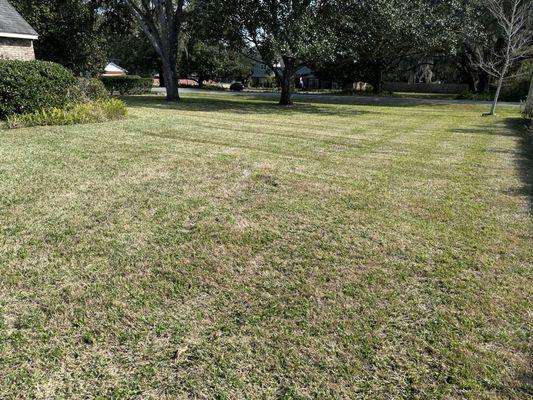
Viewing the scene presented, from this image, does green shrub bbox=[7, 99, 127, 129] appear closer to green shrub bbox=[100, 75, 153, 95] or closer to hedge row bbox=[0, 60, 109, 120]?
hedge row bbox=[0, 60, 109, 120]

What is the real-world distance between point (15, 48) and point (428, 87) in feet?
146

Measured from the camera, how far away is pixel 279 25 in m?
17.1

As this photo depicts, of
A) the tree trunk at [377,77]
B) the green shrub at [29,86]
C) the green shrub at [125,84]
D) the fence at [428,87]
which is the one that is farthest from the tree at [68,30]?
the fence at [428,87]

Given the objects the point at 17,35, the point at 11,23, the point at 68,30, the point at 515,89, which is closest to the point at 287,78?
the point at 17,35

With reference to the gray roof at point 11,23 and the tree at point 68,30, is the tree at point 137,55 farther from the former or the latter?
the gray roof at point 11,23

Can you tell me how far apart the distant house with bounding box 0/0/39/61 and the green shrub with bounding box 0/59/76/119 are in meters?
7.60

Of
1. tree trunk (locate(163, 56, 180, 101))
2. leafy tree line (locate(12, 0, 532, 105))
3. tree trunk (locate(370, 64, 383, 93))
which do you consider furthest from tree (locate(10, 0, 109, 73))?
tree trunk (locate(370, 64, 383, 93))

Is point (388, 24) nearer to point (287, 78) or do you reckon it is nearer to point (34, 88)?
point (287, 78)

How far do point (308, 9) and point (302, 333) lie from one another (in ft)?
57.0

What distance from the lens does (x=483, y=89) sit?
112 feet

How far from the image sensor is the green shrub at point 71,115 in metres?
9.41

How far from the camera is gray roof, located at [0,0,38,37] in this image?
16.0 m

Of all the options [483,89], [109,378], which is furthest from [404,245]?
[483,89]

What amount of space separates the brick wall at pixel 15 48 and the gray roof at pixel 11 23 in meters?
0.50
